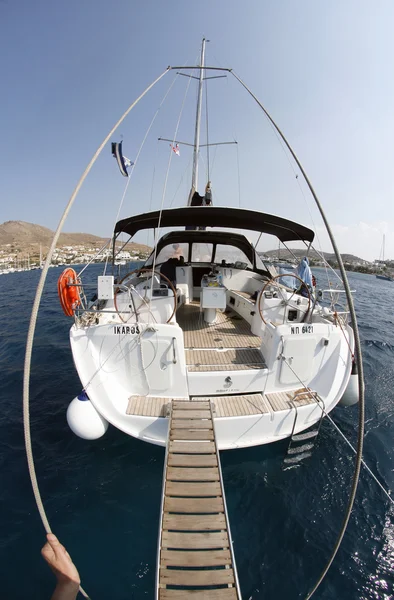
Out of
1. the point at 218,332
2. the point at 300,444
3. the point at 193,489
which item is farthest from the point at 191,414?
the point at 218,332

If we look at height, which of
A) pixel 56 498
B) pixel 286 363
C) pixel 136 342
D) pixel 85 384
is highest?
pixel 136 342

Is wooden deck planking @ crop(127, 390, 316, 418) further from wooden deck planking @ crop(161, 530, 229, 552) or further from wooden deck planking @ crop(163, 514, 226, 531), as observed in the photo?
wooden deck planking @ crop(161, 530, 229, 552)

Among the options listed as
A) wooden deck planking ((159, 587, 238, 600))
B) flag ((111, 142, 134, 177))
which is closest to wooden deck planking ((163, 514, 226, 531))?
wooden deck planking ((159, 587, 238, 600))

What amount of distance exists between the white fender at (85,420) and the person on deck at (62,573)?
6.03 ft

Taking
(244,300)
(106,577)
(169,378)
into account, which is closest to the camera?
(106,577)

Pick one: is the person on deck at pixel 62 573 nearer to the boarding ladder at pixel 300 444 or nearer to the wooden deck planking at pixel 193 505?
the wooden deck planking at pixel 193 505

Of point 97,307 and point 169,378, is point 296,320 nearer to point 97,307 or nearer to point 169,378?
point 169,378

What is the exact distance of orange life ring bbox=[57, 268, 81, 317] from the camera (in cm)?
382

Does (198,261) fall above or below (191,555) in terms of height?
above

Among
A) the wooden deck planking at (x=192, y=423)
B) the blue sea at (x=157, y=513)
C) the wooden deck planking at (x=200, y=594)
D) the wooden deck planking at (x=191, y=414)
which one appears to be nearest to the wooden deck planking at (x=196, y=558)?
the wooden deck planking at (x=200, y=594)

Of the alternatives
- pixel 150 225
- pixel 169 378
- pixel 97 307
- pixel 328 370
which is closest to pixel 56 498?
pixel 169 378

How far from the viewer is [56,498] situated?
10.2 feet

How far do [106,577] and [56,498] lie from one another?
1.16 meters

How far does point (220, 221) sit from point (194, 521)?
5775 millimetres
